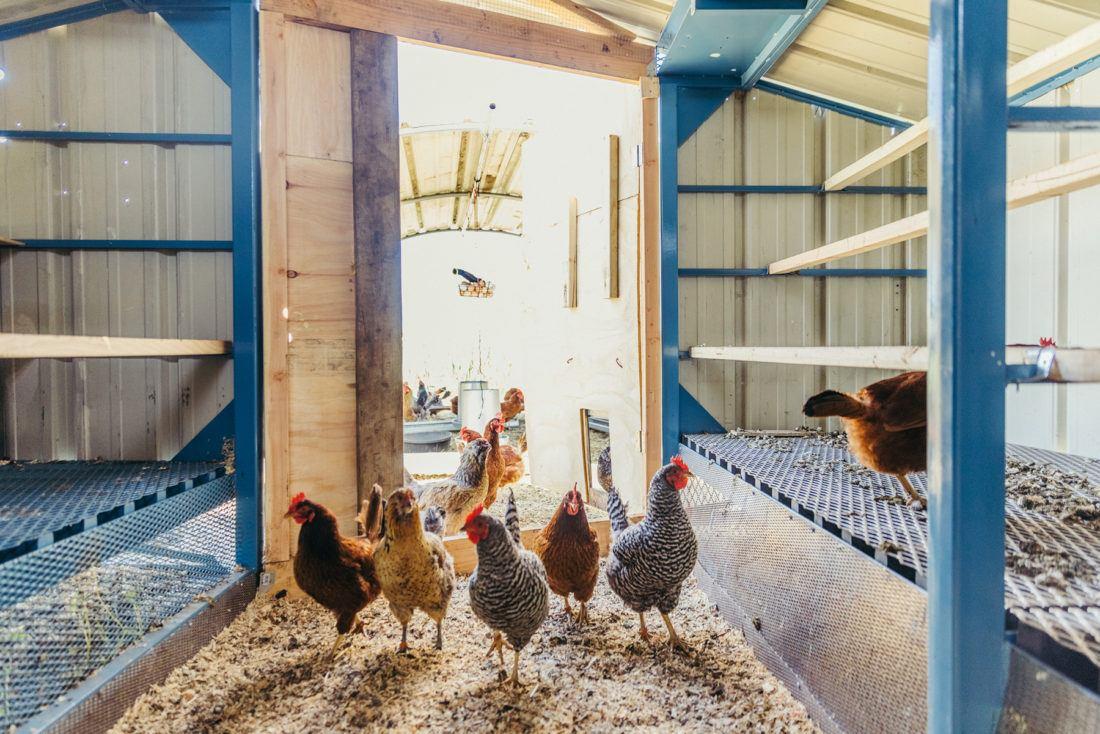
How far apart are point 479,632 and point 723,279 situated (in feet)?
7.40

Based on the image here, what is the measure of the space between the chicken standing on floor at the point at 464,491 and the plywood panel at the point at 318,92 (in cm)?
153

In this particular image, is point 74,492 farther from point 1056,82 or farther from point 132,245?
point 1056,82

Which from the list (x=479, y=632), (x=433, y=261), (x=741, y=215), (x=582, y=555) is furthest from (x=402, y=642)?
(x=433, y=261)

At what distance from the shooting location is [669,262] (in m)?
2.98

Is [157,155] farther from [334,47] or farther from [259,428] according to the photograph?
[259,428]

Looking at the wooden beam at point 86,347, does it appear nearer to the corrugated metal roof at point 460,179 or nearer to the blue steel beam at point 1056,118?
the blue steel beam at point 1056,118

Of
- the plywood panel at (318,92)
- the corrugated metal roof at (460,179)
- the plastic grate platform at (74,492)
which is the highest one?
the corrugated metal roof at (460,179)

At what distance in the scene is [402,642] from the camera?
1947 mm

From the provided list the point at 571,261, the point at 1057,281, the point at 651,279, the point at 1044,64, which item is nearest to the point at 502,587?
the point at 651,279

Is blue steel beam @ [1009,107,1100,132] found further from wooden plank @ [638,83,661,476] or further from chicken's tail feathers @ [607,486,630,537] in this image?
wooden plank @ [638,83,661,476]

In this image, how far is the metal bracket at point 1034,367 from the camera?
0.89 m

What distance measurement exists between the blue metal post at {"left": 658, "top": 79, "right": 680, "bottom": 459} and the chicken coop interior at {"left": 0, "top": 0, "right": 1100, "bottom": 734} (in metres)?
0.02

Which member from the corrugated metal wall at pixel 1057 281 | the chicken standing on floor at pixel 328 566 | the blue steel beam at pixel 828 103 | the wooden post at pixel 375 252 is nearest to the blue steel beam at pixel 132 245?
the wooden post at pixel 375 252

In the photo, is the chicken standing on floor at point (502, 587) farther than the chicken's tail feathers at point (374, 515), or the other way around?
the chicken's tail feathers at point (374, 515)
